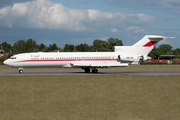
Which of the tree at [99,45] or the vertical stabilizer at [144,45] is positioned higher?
the tree at [99,45]

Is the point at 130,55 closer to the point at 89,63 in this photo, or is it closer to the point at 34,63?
the point at 89,63

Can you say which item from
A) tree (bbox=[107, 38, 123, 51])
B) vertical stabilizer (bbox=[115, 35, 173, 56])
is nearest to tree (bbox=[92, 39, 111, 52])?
tree (bbox=[107, 38, 123, 51])

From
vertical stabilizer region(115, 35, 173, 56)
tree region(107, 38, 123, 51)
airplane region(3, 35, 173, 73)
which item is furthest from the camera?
tree region(107, 38, 123, 51)

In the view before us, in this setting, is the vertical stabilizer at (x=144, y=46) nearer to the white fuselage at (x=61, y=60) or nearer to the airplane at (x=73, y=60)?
the airplane at (x=73, y=60)

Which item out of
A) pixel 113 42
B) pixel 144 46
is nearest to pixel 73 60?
pixel 144 46

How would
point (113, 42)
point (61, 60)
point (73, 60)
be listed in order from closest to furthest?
point (61, 60)
point (73, 60)
point (113, 42)

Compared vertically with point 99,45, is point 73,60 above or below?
below

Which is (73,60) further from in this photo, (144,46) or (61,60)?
(144,46)

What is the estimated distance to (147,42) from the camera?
3909cm

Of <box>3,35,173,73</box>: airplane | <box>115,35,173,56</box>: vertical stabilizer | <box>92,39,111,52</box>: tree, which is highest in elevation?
<box>92,39,111,52</box>: tree

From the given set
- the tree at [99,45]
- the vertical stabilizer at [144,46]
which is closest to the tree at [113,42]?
the tree at [99,45]

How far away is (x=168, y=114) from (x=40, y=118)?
5.42 m

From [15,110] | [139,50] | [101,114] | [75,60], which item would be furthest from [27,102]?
[139,50]

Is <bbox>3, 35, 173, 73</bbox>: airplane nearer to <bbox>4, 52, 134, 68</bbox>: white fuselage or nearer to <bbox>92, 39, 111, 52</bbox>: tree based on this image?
<bbox>4, 52, 134, 68</bbox>: white fuselage
